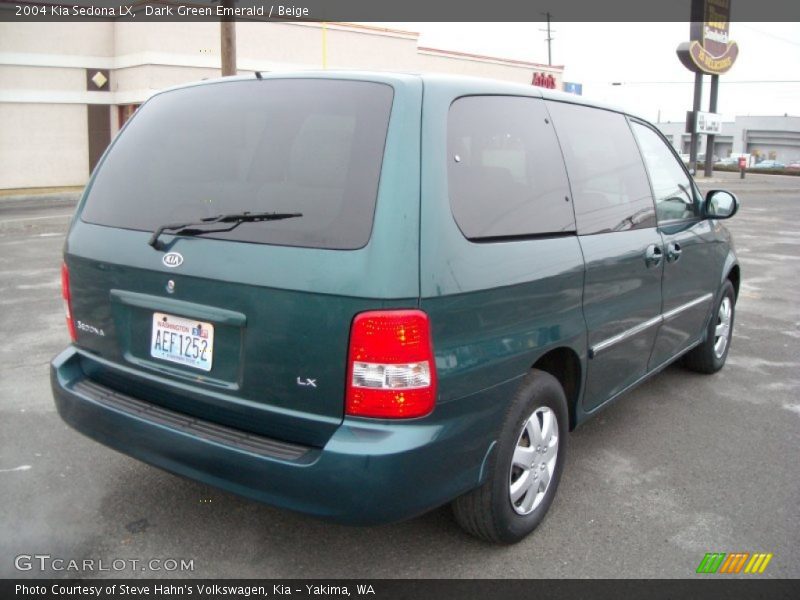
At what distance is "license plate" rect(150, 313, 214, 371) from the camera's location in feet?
8.77

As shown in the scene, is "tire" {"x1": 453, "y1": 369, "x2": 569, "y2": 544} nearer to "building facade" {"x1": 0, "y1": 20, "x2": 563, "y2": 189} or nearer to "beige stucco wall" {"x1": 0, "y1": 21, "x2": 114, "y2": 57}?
"building facade" {"x1": 0, "y1": 20, "x2": 563, "y2": 189}

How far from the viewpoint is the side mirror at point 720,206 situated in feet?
15.1

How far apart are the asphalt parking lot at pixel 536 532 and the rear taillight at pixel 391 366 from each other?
0.74 m

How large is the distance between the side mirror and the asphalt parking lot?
48.1 inches

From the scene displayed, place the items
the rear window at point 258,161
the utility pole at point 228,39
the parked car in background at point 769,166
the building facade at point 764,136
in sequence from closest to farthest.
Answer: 1. the rear window at point 258,161
2. the utility pole at point 228,39
3. the parked car in background at point 769,166
4. the building facade at point 764,136

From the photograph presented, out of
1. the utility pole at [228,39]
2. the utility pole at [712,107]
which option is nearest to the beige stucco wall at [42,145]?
the utility pole at [228,39]

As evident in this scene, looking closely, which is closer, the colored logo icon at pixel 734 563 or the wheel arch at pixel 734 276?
the colored logo icon at pixel 734 563

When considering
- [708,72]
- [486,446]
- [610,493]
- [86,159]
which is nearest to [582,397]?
[610,493]

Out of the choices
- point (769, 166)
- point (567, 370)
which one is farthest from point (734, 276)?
point (769, 166)

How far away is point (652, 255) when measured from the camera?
386 centimetres

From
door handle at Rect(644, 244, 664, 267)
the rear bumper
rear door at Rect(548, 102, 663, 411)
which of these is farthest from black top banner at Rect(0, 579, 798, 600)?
door handle at Rect(644, 244, 664, 267)

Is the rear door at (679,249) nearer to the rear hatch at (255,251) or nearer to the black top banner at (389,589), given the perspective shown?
the black top banner at (389,589)

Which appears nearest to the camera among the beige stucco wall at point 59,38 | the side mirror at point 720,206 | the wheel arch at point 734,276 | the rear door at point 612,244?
the rear door at point 612,244
